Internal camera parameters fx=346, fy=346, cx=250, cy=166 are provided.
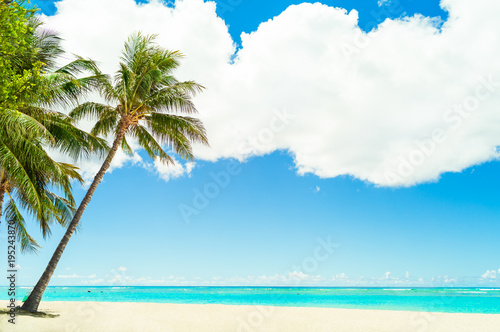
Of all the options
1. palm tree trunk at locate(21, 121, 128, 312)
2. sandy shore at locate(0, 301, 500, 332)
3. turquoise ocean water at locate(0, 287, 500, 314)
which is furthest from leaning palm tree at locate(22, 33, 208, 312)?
turquoise ocean water at locate(0, 287, 500, 314)

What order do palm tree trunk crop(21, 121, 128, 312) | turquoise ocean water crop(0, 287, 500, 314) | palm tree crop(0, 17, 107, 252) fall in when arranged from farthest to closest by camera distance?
turquoise ocean water crop(0, 287, 500, 314)
palm tree trunk crop(21, 121, 128, 312)
palm tree crop(0, 17, 107, 252)

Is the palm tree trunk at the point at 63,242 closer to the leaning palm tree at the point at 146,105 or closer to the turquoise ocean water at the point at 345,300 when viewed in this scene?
the leaning palm tree at the point at 146,105

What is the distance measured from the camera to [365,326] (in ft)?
37.3

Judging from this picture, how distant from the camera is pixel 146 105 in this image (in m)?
12.7

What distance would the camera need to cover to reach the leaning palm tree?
12211mm

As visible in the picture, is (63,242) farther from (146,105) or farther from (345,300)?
(345,300)

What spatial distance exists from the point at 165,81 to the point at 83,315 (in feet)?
28.2

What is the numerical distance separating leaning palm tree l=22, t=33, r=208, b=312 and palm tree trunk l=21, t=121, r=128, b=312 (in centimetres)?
3

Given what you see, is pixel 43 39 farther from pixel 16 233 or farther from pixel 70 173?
pixel 16 233

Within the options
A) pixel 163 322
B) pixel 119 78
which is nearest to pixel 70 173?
pixel 119 78

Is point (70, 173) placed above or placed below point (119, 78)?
below

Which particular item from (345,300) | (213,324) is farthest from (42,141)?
(345,300)

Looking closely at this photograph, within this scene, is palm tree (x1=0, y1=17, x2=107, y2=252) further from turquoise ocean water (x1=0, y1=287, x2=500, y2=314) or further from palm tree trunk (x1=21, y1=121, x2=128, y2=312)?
turquoise ocean water (x1=0, y1=287, x2=500, y2=314)

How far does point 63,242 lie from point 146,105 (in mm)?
5359
